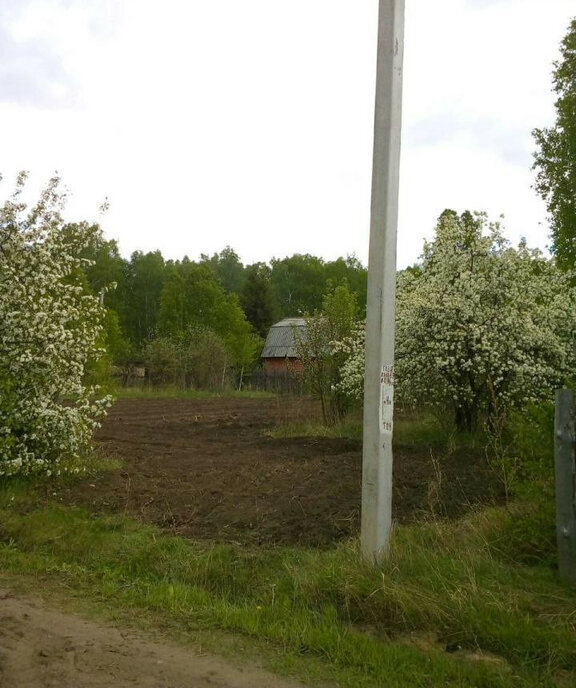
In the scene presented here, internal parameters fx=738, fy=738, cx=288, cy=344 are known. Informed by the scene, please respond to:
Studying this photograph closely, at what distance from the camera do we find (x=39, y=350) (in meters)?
9.91

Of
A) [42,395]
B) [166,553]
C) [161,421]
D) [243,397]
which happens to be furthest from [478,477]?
[243,397]

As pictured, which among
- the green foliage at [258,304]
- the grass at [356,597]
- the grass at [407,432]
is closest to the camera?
the grass at [356,597]

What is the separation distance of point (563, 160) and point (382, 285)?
23260 millimetres

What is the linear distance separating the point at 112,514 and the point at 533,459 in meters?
4.64

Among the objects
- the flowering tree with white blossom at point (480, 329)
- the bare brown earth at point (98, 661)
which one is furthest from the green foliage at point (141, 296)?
the bare brown earth at point (98, 661)

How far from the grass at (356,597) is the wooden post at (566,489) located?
7.6 inches

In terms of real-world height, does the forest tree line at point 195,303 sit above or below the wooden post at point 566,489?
above

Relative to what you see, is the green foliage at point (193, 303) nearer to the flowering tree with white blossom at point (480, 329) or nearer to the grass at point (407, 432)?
the grass at point (407, 432)

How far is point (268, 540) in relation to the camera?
725cm

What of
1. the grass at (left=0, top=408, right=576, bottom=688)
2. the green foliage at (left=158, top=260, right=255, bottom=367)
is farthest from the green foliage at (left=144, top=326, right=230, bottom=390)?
the grass at (left=0, top=408, right=576, bottom=688)

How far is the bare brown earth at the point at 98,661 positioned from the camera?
425cm

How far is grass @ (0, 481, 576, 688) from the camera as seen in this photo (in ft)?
14.5

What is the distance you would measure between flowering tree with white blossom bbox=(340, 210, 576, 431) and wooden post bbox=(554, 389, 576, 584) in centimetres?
695

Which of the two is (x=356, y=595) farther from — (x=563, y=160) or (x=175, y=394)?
(x=175, y=394)
